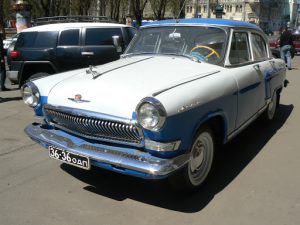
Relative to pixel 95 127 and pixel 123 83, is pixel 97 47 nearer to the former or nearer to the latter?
pixel 123 83

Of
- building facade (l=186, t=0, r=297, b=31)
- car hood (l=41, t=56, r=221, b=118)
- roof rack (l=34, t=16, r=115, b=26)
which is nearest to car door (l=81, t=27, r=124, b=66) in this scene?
roof rack (l=34, t=16, r=115, b=26)

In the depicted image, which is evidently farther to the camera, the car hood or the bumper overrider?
the car hood

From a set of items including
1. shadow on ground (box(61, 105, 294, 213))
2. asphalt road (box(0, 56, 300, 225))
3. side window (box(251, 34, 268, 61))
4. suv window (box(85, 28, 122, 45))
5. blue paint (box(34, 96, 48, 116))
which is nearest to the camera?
asphalt road (box(0, 56, 300, 225))

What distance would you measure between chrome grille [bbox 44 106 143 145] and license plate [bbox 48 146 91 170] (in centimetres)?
23

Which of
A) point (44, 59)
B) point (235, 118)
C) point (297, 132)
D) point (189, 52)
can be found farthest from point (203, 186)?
point (44, 59)

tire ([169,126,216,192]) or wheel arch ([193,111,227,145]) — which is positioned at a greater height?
wheel arch ([193,111,227,145])

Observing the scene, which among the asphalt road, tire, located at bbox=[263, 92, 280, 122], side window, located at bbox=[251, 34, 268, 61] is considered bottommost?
the asphalt road

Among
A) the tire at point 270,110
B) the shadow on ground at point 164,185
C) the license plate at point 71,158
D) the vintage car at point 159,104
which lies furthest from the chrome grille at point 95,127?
the tire at point 270,110

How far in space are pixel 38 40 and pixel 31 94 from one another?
17.7 ft

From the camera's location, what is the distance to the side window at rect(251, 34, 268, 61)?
596 centimetres

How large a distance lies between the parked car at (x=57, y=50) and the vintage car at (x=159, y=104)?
163 inches

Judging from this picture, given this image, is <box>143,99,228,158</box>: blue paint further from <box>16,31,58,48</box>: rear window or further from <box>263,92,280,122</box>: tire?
<box>16,31,58,48</box>: rear window

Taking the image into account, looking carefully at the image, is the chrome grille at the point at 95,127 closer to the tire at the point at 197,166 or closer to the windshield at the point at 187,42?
the tire at the point at 197,166

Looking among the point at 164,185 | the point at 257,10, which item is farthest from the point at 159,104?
the point at 257,10
